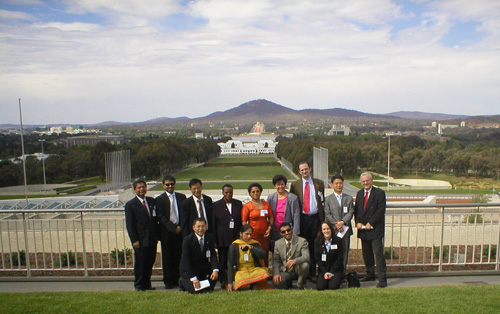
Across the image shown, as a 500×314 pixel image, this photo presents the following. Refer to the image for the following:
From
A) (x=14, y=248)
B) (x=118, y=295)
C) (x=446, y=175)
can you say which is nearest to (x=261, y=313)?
(x=118, y=295)

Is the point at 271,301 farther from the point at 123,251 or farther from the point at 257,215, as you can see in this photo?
the point at 123,251

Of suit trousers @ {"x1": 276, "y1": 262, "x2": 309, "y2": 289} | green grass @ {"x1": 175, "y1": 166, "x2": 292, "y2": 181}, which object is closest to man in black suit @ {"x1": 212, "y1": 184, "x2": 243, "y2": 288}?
suit trousers @ {"x1": 276, "y1": 262, "x2": 309, "y2": 289}

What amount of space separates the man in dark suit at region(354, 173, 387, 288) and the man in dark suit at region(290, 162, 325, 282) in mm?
530

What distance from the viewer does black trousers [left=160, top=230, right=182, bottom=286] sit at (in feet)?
17.6

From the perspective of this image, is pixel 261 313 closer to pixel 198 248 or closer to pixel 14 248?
pixel 198 248

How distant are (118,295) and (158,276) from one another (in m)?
1.22

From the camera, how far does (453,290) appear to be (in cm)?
453

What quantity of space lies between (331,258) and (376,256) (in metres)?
0.74

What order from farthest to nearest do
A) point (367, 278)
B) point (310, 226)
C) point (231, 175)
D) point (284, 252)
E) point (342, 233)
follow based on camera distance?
1. point (231, 175)
2. point (310, 226)
3. point (367, 278)
4. point (342, 233)
5. point (284, 252)

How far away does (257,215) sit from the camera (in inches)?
207

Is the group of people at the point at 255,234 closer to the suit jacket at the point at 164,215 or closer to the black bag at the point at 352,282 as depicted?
the suit jacket at the point at 164,215

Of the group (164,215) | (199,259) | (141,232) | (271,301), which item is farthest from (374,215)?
(141,232)

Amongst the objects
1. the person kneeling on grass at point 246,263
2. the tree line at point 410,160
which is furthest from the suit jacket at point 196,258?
the tree line at point 410,160

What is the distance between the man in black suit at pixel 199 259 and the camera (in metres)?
4.78
